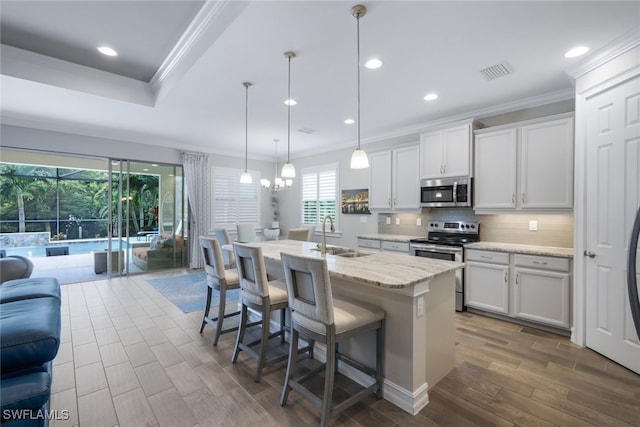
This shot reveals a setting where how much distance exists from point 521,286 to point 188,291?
4695 mm

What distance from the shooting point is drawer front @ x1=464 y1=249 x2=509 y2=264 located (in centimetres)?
346

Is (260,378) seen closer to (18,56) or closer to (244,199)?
(18,56)

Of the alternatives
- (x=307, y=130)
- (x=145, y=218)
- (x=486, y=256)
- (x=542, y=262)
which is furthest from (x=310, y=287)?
(x=145, y=218)

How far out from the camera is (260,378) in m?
2.32

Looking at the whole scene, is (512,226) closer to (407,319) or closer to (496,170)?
(496,170)

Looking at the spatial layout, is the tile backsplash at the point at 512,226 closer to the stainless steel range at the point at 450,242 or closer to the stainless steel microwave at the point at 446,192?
the stainless steel range at the point at 450,242

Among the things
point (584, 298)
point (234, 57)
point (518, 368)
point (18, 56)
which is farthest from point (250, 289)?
point (18, 56)

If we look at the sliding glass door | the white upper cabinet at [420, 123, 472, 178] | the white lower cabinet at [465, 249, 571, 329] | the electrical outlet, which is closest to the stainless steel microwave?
the white upper cabinet at [420, 123, 472, 178]

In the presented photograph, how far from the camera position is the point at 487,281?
11.8ft

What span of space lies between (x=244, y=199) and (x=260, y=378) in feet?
17.5

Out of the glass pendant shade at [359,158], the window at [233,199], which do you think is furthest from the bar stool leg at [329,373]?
the window at [233,199]

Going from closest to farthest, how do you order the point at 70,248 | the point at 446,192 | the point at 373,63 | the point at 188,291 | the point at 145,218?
the point at 373,63
the point at 446,192
the point at 188,291
the point at 145,218
the point at 70,248

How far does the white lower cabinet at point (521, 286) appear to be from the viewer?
3.10m

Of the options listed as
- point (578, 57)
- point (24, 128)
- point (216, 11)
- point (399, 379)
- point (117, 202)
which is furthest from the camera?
point (117, 202)
